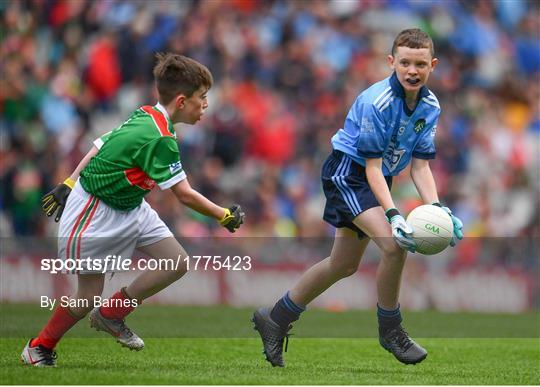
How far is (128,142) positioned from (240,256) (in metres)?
6.67

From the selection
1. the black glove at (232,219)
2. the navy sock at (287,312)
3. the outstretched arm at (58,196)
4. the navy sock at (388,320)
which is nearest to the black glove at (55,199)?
the outstretched arm at (58,196)

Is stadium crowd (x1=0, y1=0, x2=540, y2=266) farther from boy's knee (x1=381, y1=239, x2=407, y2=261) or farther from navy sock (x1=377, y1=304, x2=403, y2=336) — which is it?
boy's knee (x1=381, y1=239, x2=407, y2=261)

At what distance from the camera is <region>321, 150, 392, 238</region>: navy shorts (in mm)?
7329

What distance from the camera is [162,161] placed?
6855mm

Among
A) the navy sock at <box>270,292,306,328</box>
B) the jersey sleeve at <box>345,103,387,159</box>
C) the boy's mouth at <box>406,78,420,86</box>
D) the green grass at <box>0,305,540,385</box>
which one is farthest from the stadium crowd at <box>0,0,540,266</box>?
the boy's mouth at <box>406,78,420,86</box>

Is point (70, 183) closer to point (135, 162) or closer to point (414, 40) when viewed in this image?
point (135, 162)

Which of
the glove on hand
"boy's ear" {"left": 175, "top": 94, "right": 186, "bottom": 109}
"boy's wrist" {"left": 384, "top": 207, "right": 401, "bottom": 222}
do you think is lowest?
the glove on hand

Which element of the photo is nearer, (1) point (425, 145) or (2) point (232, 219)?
(2) point (232, 219)

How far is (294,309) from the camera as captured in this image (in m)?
7.67

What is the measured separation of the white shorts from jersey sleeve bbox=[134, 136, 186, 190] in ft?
1.44

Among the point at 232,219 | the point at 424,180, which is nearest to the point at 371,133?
the point at 424,180

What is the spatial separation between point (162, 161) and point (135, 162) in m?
0.20

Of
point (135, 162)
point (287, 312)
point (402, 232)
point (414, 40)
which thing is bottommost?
point (287, 312)

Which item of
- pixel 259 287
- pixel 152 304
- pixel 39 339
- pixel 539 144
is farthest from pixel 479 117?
pixel 39 339
